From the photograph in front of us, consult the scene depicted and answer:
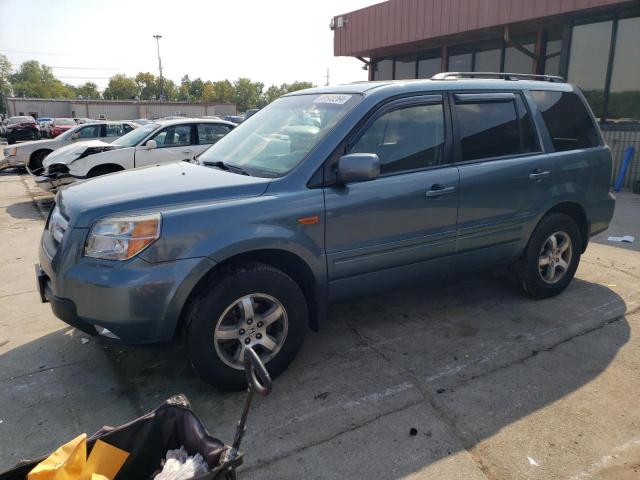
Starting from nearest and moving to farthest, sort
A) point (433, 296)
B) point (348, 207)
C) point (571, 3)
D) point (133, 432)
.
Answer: point (133, 432), point (348, 207), point (433, 296), point (571, 3)

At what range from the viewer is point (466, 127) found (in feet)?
12.5

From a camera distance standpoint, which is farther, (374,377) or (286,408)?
(374,377)

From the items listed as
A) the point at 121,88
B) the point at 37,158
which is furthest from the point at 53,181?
the point at 121,88

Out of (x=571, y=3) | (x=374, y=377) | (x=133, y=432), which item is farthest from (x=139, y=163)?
(x=571, y=3)

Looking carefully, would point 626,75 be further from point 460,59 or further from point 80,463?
point 80,463

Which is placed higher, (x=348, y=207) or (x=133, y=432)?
(x=348, y=207)

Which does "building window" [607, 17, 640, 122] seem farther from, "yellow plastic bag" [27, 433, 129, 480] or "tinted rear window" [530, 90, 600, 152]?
"yellow plastic bag" [27, 433, 129, 480]

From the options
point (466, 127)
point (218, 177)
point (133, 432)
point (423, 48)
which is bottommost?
point (133, 432)

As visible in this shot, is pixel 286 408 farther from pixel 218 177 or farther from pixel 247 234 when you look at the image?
pixel 218 177

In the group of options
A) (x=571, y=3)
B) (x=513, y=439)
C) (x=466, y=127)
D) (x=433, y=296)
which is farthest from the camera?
(x=571, y=3)

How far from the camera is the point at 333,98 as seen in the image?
11.9 ft

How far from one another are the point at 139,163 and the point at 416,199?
6.91m

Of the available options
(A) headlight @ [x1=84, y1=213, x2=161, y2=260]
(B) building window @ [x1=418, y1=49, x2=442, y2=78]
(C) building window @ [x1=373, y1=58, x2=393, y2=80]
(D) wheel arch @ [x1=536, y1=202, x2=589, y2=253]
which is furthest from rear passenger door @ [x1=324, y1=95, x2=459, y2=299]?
(C) building window @ [x1=373, y1=58, x2=393, y2=80]

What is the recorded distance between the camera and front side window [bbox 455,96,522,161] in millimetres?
3812
